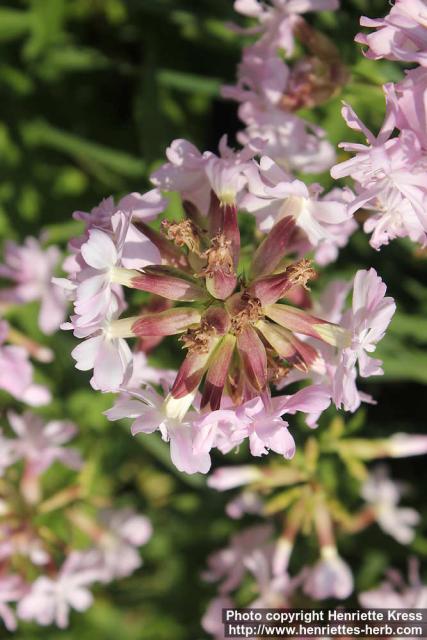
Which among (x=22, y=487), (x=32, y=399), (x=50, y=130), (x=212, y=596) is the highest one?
(x=50, y=130)

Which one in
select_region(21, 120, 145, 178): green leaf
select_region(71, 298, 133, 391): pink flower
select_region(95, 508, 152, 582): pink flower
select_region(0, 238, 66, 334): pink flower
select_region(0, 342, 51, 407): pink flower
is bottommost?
select_region(95, 508, 152, 582): pink flower

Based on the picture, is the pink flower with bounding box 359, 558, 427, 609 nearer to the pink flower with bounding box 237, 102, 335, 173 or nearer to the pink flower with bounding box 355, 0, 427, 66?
the pink flower with bounding box 237, 102, 335, 173

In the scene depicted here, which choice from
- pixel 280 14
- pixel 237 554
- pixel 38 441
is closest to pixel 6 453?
pixel 38 441

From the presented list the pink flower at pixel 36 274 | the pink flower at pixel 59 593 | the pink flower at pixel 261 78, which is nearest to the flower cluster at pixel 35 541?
the pink flower at pixel 59 593

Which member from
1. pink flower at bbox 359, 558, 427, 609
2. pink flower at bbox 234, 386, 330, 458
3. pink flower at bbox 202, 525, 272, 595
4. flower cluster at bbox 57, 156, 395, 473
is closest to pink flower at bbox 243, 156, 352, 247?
flower cluster at bbox 57, 156, 395, 473

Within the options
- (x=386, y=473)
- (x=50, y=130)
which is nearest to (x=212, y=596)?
(x=386, y=473)

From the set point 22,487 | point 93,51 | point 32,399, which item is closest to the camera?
point 32,399

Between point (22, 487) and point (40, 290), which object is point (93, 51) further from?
point (22, 487)
